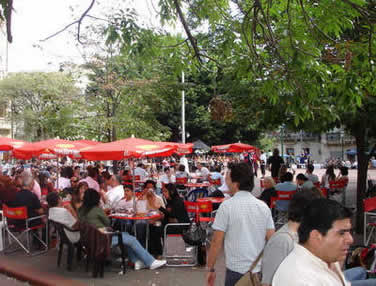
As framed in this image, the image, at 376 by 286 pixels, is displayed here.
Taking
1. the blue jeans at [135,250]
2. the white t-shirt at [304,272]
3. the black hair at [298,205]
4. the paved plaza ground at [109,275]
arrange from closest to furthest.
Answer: the white t-shirt at [304,272] → the black hair at [298,205] → the paved plaza ground at [109,275] → the blue jeans at [135,250]

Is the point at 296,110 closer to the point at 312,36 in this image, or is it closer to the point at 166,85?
the point at 312,36

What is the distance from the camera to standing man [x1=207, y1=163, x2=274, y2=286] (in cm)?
327

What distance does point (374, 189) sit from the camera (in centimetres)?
1277

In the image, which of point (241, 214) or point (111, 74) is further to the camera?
point (111, 74)

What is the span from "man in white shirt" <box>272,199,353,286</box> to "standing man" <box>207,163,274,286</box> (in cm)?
136

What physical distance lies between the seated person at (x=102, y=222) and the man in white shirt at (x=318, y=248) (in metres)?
4.95

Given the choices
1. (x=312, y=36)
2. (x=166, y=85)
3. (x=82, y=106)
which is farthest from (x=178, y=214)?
(x=82, y=106)

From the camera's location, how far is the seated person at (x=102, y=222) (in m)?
6.39

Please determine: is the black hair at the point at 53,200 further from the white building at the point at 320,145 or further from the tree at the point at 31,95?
the white building at the point at 320,145

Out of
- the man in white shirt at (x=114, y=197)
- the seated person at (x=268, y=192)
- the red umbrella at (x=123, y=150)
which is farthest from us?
the seated person at (x=268, y=192)

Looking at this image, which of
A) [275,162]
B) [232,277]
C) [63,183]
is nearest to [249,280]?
[232,277]

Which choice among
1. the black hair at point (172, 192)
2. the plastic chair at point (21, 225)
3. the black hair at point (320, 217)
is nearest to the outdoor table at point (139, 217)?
the black hair at point (172, 192)

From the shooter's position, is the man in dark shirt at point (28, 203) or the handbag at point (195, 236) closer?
the handbag at point (195, 236)

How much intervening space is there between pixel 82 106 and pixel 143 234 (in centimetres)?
1360
